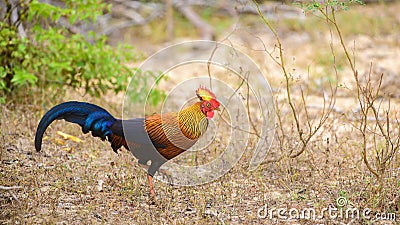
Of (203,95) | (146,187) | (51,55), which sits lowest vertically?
(146,187)

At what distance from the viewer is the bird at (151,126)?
14.2ft

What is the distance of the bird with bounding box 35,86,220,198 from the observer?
432cm

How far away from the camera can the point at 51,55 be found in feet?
22.1

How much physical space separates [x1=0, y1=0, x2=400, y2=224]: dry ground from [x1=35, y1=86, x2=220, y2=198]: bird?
0.36 metres

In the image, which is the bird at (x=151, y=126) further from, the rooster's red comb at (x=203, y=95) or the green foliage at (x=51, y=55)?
the green foliage at (x=51, y=55)

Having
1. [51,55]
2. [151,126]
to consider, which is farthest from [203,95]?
[51,55]

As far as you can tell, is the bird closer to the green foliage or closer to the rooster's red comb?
the rooster's red comb

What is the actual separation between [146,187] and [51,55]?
2.78 meters

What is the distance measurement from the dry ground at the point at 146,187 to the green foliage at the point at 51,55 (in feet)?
2.15

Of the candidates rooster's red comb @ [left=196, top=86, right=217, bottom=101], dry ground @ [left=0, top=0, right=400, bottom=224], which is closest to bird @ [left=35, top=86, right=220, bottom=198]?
rooster's red comb @ [left=196, top=86, right=217, bottom=101]

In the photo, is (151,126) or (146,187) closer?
(151,126)

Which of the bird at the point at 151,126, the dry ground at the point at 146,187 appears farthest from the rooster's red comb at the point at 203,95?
the dry ground at the point at 146,187

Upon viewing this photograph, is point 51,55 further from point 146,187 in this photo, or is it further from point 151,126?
point 151,126

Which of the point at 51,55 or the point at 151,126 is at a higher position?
the point at 51,55
